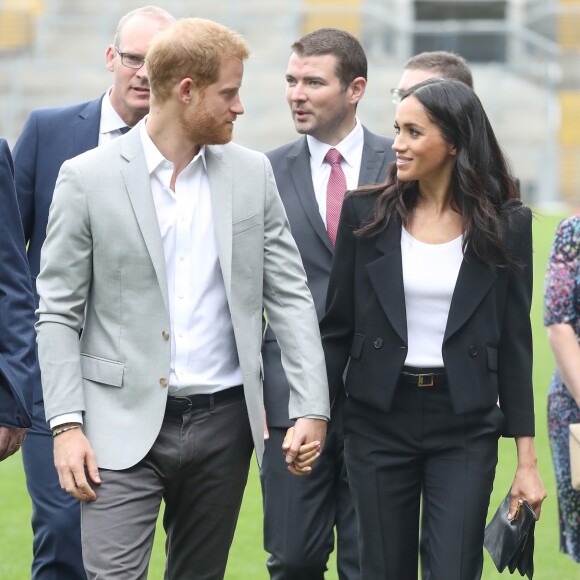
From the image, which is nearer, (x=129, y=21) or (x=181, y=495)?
(x=181, y=495)

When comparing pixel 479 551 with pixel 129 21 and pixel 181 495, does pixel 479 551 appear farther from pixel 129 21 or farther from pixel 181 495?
pixel 129 21

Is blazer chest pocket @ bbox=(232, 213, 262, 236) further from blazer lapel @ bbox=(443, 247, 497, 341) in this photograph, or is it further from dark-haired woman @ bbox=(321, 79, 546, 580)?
blazer lapel @ bbox=(443, 247, 497, 341)

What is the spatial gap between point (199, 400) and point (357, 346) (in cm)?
62

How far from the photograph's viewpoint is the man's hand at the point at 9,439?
425 centimetres

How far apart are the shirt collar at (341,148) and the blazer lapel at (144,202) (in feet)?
4.92

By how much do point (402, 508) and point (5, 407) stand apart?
1258 mm

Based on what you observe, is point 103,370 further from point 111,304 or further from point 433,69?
point 433,69

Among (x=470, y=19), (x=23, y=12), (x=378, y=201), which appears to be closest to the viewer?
(x=378, y=201)

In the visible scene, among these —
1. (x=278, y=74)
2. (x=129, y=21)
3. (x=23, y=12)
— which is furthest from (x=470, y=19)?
(x=129, y=21)

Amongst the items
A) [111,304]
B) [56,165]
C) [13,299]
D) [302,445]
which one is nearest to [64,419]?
[111,304]

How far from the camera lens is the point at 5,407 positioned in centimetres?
422

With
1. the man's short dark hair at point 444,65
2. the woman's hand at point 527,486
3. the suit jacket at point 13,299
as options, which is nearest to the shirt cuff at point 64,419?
the suit jacket at point 13,299

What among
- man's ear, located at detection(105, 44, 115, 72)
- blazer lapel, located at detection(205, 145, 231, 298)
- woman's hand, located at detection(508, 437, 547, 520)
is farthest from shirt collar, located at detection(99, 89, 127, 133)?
woman's hand, located at detection(508, 437, 547, 520)

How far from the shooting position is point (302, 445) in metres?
4.11
